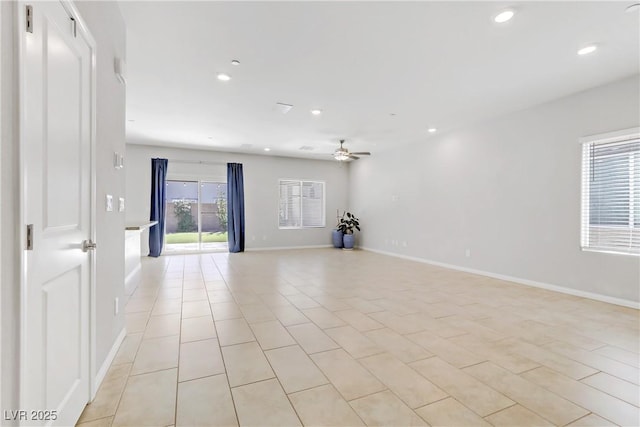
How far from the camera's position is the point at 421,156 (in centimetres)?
696

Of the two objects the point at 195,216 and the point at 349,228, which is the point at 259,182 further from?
the point at 349,228

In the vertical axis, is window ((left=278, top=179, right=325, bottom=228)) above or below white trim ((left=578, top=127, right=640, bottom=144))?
below

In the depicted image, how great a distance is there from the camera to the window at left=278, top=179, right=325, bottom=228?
362 inches

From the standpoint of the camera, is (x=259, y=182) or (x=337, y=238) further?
(x=337, y=238)

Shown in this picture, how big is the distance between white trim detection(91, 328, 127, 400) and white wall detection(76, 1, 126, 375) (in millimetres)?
44

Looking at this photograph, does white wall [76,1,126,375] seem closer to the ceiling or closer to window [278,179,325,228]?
the ceiling

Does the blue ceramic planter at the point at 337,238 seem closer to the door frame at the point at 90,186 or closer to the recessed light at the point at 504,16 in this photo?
the recessed light at the point at 504,16

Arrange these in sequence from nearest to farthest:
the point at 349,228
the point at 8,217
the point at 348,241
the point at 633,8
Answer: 1. the point at 8,217
2. the point at 633,8
3. the point at 348,241
4. the point at 349,228

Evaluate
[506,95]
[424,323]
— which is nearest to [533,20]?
[506,95]

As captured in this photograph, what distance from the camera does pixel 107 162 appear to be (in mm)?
2162

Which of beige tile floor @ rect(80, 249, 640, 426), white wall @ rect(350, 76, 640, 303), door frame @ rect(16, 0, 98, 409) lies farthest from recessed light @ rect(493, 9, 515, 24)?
door frame @ rect(16, 0, 98, 409)

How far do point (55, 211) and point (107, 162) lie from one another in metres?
0.96

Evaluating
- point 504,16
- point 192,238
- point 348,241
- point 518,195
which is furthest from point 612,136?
point 192,238

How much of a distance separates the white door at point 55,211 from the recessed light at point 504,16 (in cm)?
304
